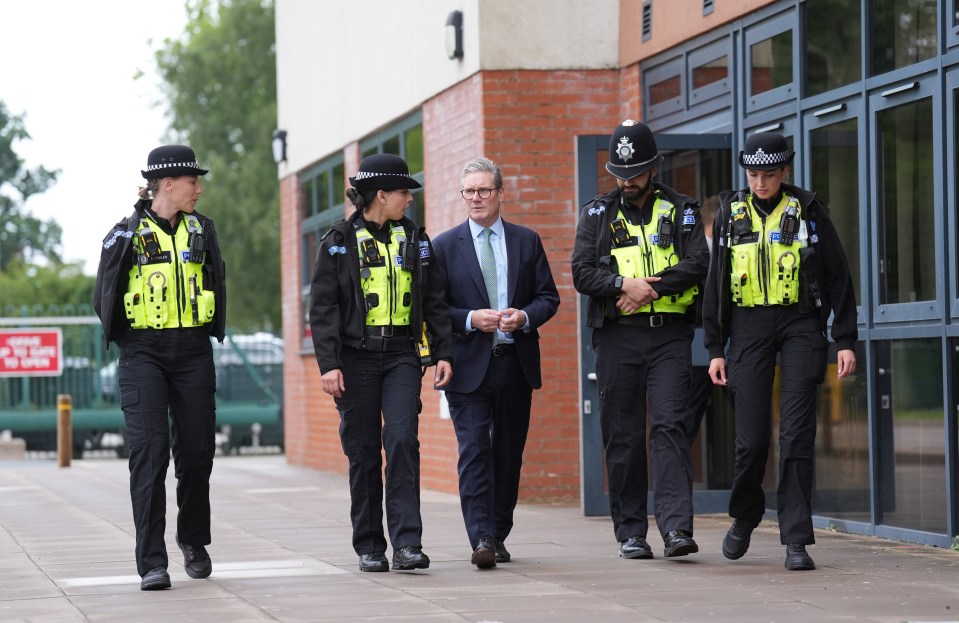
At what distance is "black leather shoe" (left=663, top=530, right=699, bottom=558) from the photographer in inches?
320

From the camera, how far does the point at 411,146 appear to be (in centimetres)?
1521

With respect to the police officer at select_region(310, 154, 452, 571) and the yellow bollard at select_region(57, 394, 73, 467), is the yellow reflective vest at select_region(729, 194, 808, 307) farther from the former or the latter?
the yellow bollard at select_region(57, 394, 73, 467)

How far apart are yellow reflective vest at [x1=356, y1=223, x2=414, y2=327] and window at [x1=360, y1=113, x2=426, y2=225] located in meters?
6.32

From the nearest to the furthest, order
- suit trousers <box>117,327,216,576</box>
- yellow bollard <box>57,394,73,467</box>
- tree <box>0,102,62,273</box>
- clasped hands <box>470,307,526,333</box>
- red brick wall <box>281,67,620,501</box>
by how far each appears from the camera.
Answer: suit trousers <box>117,327,216,576</box>
clasped hands <box>470,307,526,333</box>
red brick wall <box>281,67,620,501</box>
yellow bollard <box>57,394,73,467</box>
tree <box>0,102,62,273</box>

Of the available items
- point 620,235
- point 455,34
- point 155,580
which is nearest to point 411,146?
point 455,34

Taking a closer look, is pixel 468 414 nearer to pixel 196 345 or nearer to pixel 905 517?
pixel 196 345

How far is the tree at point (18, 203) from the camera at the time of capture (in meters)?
73.4

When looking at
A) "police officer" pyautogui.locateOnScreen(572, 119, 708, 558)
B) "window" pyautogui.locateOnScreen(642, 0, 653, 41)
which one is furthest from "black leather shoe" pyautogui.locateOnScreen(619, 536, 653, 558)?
"window" pyautogui.locateOnScreen(642, 0, 653, 41)

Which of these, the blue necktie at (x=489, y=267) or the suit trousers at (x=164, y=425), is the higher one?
the blue necktie at (x=489, y=267)

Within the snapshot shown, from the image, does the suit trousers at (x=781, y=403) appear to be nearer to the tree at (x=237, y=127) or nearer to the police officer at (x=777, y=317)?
the police officer at (x=777, y=317)

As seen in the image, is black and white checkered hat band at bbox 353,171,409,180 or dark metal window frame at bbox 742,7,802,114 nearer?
black and white checkered hat band at bbox 353,171,409,180

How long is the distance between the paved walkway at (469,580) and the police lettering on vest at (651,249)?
125 cm

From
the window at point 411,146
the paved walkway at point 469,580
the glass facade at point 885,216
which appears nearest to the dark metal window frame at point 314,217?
the window at point 411,146

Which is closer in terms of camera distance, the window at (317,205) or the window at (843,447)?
the window at (843,447)
